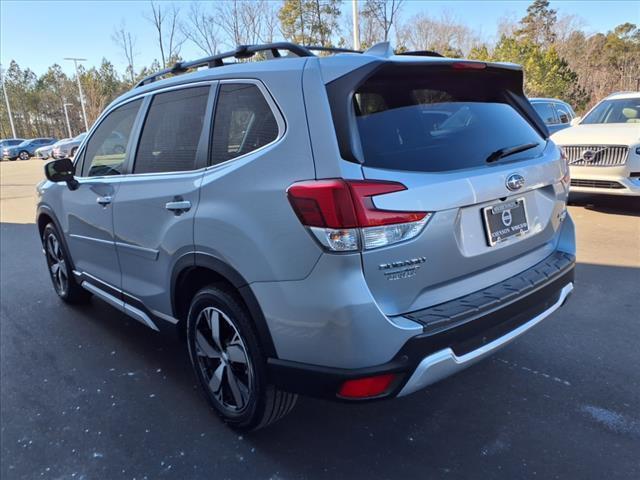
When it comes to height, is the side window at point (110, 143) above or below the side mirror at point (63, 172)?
above

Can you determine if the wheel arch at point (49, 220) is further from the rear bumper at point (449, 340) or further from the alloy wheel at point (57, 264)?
the rear bumper at point (449, 340)

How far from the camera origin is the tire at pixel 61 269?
14.6 feet

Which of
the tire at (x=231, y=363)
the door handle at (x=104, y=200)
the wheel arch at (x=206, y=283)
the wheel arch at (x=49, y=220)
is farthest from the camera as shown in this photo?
the wheel arch at (x=49, y=220)

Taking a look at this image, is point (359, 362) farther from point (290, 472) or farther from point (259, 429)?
point (259, 429)

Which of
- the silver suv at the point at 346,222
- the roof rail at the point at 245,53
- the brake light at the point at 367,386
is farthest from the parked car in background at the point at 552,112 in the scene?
the brake light at the point at 367,386

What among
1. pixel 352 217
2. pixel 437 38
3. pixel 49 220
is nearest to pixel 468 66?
pixel 352 217

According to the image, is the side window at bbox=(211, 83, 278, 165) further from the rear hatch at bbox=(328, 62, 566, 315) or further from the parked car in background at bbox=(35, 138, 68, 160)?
the parked car in background at bbox=(35, 138, 68, 160)

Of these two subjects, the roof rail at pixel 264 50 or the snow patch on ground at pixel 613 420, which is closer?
the roof rail at pixel 264 50

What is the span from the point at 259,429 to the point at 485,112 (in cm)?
206

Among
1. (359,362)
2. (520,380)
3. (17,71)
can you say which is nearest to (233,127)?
(359,362)

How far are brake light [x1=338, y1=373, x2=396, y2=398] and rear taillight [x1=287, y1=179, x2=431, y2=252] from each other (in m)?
0.53

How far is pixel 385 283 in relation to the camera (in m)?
1.90

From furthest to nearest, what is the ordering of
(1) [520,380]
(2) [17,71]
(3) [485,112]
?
1. (2) [17,71]
2. (1) [520,380]
3. (3) [485,112]

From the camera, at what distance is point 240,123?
92.5 inches
